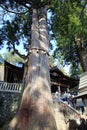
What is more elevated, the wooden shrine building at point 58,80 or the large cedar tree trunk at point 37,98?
the wooden shrine building at point 58,80

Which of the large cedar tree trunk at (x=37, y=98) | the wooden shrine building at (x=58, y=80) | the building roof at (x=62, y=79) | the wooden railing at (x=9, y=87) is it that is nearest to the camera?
the large cedar tree trunk at (x=37, y=98)

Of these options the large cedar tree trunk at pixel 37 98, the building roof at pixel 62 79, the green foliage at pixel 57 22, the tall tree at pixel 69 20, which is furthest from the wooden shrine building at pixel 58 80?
the large cedar tree trunk at pixel 37 98

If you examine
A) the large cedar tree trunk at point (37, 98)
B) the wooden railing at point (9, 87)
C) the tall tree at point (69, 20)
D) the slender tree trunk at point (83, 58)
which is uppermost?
the tall tree at point (69, 20)

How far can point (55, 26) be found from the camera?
18531 mm

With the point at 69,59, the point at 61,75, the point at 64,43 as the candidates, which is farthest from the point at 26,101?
the point at 61,75

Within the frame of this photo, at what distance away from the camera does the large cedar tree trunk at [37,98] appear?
6.32 meters

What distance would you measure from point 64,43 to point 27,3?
168 inches

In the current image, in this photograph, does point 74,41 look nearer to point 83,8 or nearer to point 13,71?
point 83,8

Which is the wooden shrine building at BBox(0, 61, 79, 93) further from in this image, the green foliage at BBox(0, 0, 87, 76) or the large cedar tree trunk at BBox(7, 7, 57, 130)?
the large cedar tree trunk at BBox(7, 7, 57, 130)

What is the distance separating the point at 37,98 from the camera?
6941mm

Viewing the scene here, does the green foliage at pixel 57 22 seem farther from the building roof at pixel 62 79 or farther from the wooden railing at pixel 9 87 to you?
A: the building roof at pixel 62 79

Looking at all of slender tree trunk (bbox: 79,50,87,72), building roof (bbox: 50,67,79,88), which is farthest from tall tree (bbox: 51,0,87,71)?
building roof (bbox: 50,67,79,88)

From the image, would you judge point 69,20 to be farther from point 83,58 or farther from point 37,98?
point 37,98

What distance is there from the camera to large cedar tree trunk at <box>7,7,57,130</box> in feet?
20.7
